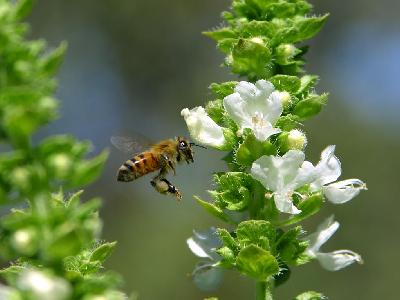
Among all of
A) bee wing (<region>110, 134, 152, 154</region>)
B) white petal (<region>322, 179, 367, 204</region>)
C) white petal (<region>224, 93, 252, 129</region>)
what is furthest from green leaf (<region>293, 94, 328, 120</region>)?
bee wing (<region>110, 134, 152, 154</region>)

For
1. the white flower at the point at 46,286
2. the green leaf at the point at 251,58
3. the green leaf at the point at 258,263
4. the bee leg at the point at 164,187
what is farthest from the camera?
the bee leg at the point at 164,187

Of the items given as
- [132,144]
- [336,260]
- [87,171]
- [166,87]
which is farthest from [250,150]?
[166,87]

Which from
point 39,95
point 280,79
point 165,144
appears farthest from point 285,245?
point 165,144

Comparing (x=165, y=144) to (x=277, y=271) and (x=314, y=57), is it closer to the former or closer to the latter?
(x=277, y=271)

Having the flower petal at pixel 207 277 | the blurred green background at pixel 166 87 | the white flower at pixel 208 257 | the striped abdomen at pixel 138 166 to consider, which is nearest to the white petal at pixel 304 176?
the white flower at pixel 208 257

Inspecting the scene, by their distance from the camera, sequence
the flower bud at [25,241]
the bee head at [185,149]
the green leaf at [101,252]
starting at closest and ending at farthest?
the flower bud at [25,241], the green leaf at [101,252], the bee head at [185,149]

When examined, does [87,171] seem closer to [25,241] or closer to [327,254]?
[25,241]

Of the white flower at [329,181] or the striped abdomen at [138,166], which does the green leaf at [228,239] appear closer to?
the white flower at [329,181]

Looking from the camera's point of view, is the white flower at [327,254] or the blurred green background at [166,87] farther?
the blurred green background at [166,87]
